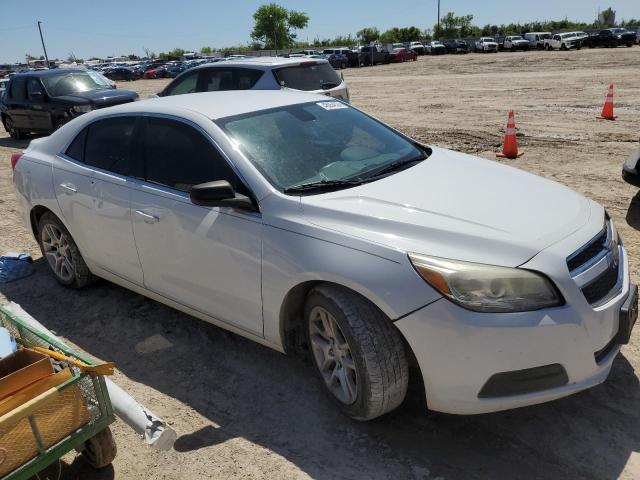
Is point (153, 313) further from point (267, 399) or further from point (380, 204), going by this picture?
point (380, 204)

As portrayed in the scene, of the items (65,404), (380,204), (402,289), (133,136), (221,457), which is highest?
(133,136)

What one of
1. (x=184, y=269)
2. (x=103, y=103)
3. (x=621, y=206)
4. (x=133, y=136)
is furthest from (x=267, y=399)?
(x=103, y=103)

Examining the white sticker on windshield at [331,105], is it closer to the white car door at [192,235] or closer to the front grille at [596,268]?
the white car door at [192,235]

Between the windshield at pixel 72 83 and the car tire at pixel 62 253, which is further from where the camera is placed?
the windshield at pixel 72 83

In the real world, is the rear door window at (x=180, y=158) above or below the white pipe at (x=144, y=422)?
above

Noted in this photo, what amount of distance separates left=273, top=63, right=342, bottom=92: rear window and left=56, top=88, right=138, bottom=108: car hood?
180 inches

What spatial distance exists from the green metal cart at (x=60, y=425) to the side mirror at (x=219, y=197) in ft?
3.27

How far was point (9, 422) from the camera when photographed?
2264 mm

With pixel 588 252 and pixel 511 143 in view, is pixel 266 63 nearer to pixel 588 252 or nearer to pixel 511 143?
pixel 511 143

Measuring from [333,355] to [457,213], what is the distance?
0.98 meters

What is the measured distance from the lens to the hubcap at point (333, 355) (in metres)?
2.90

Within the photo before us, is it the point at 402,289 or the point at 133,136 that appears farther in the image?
the point at 133,136

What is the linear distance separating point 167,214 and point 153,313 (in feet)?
3.90

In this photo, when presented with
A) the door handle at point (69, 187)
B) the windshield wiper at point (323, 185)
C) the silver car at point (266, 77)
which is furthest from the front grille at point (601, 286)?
the silver car at point (266, 77)
